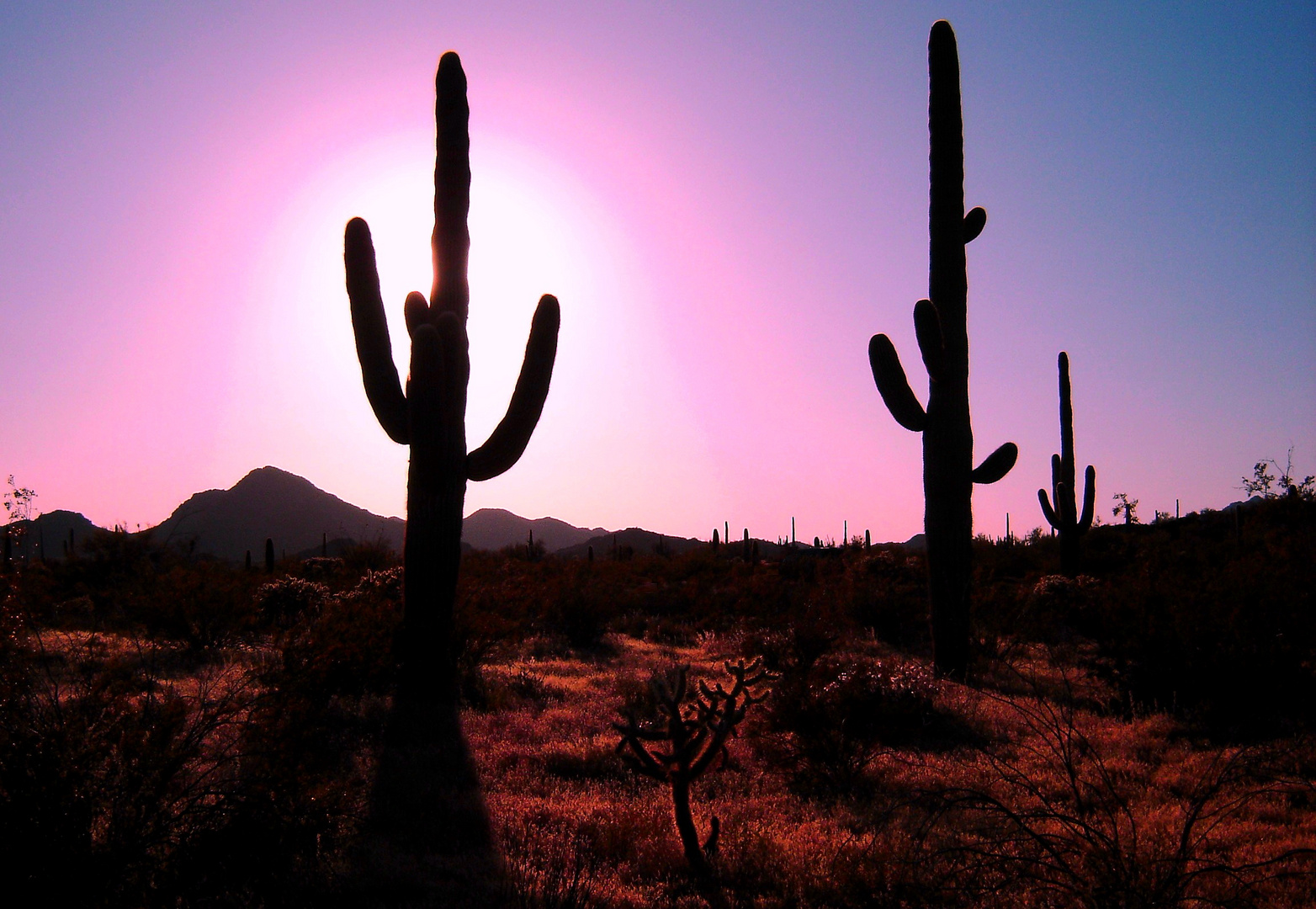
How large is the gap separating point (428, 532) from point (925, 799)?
22.8 feet

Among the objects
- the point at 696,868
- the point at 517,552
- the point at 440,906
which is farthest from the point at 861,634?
the point at 517,552

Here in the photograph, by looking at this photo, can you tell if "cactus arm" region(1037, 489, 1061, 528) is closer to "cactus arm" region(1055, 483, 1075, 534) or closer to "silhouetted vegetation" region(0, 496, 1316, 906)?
"cactus arm" region(1055, 483, 1075, 534)

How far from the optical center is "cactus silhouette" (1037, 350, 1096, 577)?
82.5ft

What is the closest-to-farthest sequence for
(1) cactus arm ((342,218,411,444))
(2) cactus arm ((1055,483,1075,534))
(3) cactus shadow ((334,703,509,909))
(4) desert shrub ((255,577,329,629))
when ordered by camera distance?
(3) cactus shadow ((334,703,509,909)) < (1) cactus arm ((342,218,411,444)) < (4) desert shrub ((255,577,329,629)) < (2) cactus arm ((1055,483,1075,534))

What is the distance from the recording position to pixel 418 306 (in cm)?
1220

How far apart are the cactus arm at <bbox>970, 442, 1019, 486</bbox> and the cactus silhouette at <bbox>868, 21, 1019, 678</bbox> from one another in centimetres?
1

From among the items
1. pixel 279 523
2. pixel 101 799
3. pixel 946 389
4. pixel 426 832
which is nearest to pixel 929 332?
pixel 946 389

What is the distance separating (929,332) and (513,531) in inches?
4245

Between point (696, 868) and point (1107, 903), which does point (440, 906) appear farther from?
point (1107, 903)

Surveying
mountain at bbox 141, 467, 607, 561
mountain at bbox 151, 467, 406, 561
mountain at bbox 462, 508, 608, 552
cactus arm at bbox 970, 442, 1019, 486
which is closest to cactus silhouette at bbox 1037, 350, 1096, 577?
cactus arm at bbox 970, 442, 1019, 486

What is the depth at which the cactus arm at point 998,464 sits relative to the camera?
1366 centimetres

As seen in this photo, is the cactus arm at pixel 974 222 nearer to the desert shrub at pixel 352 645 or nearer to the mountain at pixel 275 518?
the desert shrub at pixel 352 645

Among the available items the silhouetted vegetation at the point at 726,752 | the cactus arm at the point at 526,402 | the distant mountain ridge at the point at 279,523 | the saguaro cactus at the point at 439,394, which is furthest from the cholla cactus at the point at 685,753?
the distant mountain ridge at the point at 279,523

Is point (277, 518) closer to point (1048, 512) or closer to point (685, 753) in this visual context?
point (1048, 512)
